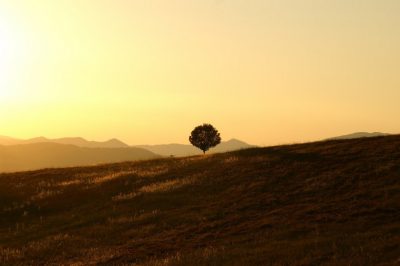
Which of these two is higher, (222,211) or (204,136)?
(204,136)

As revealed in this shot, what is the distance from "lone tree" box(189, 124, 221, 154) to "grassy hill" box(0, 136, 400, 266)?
90.3 ft

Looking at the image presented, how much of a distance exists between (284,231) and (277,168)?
16.5m

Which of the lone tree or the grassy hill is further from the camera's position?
the lone tree

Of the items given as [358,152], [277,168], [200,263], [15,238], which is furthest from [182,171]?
[200,263]

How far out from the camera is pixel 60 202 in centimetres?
4197

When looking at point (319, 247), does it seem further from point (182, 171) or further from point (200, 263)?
point (182, 171)

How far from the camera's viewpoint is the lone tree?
8081 centimetres

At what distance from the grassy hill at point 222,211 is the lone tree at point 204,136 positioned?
27521 millimetres

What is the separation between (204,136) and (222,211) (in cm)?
4952

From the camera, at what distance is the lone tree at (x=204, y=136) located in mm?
80812

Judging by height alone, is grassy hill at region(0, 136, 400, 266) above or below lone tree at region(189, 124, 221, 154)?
below

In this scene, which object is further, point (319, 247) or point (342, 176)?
point (342, 176)

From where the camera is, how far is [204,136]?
8081 cm

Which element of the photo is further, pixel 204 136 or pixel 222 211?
pixel 204 136
